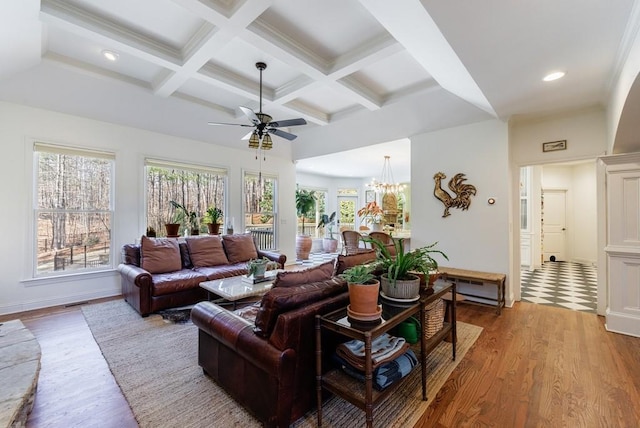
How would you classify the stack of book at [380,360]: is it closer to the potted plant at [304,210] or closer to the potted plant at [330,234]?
the potted plant at [304,210]

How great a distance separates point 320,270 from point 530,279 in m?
5.40

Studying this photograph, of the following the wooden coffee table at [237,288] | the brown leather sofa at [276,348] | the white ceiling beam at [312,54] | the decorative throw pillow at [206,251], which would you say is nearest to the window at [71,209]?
the decorative throw pillow at [206,251]

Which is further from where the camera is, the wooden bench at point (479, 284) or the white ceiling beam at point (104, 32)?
the wooden bench at point (479, 284)

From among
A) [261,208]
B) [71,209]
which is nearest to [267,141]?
[261,208]

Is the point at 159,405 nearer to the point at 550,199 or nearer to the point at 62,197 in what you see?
the point at 62,197

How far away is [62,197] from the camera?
13.2 feet

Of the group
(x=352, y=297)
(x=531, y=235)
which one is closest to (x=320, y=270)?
(x=352, y=297)

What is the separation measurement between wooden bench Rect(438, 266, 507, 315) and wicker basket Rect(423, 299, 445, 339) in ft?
4.20

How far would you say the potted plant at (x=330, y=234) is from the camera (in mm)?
9555

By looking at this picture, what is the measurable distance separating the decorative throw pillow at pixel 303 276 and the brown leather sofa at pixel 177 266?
7.67 feet

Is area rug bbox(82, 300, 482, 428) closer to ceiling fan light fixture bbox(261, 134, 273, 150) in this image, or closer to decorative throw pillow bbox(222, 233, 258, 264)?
decorative throw pillow bbox(222, 233, 258, 264)

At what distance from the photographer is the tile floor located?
4066 mm

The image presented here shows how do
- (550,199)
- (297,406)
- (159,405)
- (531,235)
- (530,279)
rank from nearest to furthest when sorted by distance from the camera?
1. (297,406)
2. (159,405)
3. (530,279)
4. (531,235)
5. (550,199)

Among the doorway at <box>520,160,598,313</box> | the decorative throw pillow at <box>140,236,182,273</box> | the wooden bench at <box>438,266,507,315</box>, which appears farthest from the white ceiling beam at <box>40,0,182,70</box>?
the doorway at <box>520,160,598,313</box>
